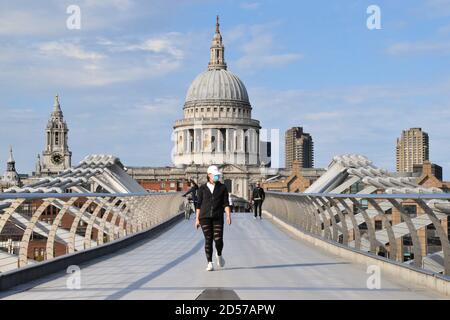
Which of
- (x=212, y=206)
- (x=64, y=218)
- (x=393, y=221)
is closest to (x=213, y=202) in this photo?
(x=212, y=206)

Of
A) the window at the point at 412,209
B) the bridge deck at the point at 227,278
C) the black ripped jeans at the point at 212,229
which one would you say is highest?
the window at the point at 412,209

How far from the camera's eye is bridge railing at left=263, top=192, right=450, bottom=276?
38.3 feet

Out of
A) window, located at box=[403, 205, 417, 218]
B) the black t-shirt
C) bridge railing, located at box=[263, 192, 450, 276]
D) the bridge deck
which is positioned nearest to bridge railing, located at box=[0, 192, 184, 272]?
the bridge deck

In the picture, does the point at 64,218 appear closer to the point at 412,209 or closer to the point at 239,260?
the point at 239,260

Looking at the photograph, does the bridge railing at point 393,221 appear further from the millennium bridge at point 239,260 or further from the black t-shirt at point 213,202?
the black t-shirt at point 213,202

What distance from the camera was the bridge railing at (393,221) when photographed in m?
11.7

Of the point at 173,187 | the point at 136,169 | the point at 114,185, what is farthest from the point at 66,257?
the point at 136,169

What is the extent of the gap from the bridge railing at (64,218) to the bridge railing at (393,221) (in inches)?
190

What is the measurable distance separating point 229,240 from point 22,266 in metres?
11.2

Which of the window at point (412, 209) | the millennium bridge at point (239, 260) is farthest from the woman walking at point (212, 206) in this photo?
the window at point (412, 209)

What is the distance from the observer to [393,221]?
16.5m
